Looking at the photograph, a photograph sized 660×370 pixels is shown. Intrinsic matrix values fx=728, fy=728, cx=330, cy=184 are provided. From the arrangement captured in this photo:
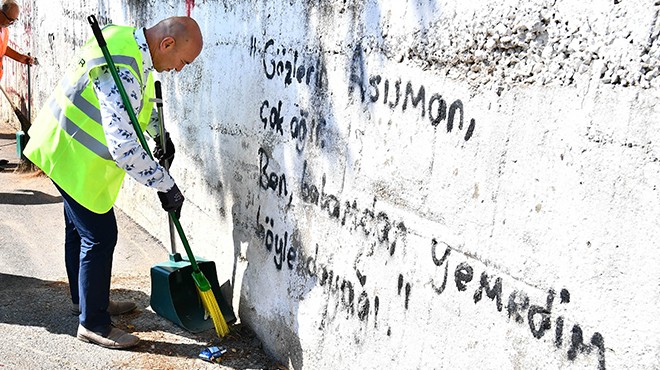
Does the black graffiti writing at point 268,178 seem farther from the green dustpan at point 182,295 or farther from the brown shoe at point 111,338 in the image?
the brown shoe at point 111,338

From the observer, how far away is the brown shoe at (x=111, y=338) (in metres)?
3.96

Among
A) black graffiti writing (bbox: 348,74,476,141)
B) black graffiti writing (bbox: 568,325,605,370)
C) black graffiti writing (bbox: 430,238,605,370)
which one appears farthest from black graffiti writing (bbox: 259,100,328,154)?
black graffiti writing (bbox: 568,325,605,370)

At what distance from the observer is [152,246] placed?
18.5 ft

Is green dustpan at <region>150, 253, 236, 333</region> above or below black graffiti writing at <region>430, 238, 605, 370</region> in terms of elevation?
below

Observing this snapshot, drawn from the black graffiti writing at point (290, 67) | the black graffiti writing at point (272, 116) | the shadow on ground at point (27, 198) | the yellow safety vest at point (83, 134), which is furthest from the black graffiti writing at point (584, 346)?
the shadow on ground at point (27, 198)

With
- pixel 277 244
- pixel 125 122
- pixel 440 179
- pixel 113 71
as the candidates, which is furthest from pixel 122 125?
pixel 440 179

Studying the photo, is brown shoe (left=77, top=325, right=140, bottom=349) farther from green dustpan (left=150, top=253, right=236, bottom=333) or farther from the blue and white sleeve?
the blue and white sleeve

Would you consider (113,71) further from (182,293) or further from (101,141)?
(182,293)

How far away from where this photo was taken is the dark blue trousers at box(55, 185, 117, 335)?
151 inches

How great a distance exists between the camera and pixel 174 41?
3682mm

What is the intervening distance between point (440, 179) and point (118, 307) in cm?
250

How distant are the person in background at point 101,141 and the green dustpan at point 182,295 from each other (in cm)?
33

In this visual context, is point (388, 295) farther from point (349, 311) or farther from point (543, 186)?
point (543, 186)

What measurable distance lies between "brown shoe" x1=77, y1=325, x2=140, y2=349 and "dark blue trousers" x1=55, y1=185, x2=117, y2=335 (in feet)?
0.09
